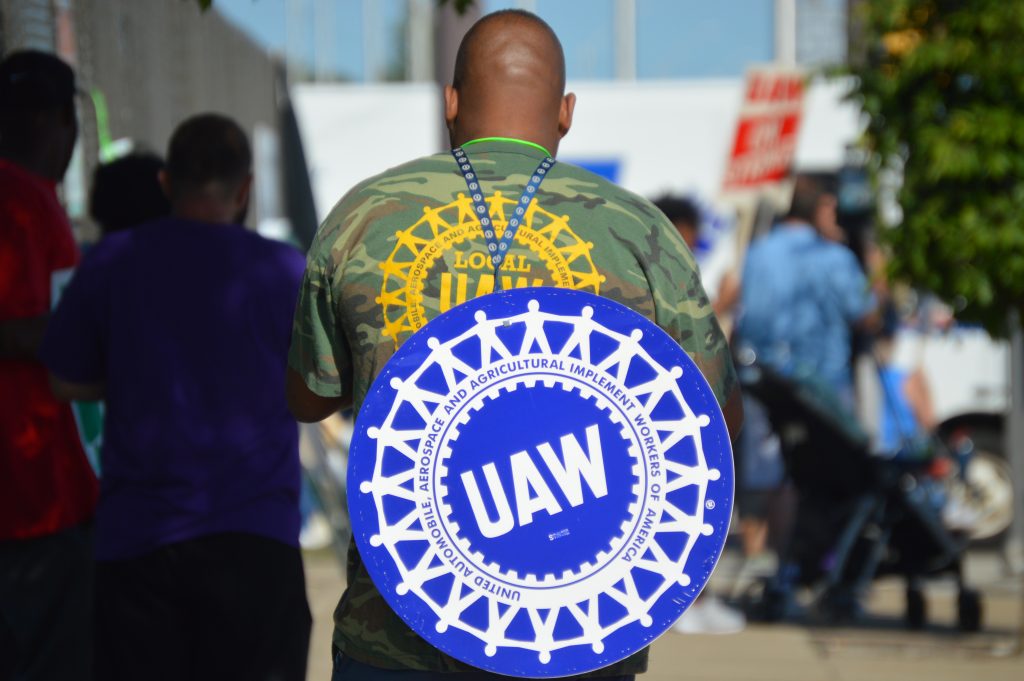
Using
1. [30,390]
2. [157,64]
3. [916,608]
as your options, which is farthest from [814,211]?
[30,390]

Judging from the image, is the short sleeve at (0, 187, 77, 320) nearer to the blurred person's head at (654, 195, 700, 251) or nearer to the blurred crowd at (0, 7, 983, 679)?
the blurred crowd at (0, 7, 983, 679)

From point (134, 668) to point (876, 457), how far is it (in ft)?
14.0

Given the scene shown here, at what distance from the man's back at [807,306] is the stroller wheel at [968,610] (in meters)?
1.17

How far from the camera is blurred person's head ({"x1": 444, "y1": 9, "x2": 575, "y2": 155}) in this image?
91.2 inches

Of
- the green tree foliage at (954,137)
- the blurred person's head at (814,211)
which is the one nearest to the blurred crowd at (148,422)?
the green tree foliage at (954,137)

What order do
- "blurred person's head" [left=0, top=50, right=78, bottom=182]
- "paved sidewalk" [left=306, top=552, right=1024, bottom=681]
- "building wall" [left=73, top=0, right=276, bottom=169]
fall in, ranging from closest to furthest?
"blurred person's head" [left=0, top=50, right=78, bottom=182], "paved sidewalk" [left=306, top=552, right=1024, bottom=681], "building wall" [left=73, top=0, right=276, bottom=169]

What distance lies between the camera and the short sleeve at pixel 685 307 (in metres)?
2.18

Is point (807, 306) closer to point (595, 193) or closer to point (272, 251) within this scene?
point (272, 251)

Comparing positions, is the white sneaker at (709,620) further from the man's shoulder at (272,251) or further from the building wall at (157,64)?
the man's shoulder at (272,251)

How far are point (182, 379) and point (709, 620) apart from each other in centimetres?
418

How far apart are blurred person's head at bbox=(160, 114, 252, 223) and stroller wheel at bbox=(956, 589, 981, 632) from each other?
14.4 ft

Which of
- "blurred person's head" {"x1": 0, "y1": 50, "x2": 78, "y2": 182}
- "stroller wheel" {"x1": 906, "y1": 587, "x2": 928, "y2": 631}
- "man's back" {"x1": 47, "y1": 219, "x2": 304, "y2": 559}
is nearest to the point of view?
"man's back" {"x1": 47, "y1": 219, "x2": 304, "y2": 559}

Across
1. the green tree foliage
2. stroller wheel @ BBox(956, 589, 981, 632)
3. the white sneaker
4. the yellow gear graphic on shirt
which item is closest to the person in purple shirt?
the yellow gear graphic on shirt

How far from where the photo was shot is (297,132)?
33.9 feet
